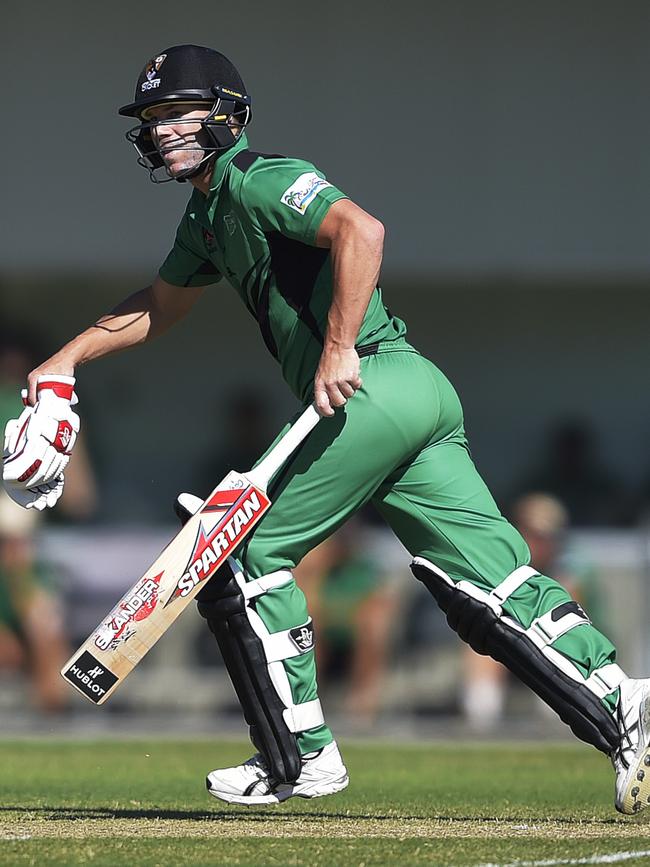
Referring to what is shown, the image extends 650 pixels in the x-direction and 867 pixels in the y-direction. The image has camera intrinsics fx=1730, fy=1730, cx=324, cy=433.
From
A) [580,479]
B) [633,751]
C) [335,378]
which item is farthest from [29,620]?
[633,751]

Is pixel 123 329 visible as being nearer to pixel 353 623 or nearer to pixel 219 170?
pixel 219 170

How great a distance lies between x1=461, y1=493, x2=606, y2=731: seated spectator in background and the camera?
32.4ft

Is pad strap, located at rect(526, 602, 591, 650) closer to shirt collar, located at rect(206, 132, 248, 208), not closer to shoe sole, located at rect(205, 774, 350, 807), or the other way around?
shoe sole, located at rect(205, 774, 350, 807)

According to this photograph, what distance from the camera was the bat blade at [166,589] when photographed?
445cm

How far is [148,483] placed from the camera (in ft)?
44.8

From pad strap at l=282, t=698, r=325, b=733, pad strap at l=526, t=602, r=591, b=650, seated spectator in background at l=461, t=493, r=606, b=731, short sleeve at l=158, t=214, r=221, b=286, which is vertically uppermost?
short sleeve at l=158, t=214, r=221, b=286

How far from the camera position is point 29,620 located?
9820 millimetres

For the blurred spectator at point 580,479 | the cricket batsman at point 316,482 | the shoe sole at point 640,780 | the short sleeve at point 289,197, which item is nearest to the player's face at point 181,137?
the cricket batsman at point 316,482

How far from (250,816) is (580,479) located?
8101mm

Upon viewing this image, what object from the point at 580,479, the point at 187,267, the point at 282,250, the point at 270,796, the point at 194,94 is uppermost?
the point at 194,94

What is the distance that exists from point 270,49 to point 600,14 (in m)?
2.44

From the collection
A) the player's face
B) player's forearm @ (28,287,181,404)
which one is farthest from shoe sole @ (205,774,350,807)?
the player's face

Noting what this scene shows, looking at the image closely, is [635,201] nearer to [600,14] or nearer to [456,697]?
[600,14]

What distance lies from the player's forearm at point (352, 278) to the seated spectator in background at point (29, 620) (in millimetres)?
5733
